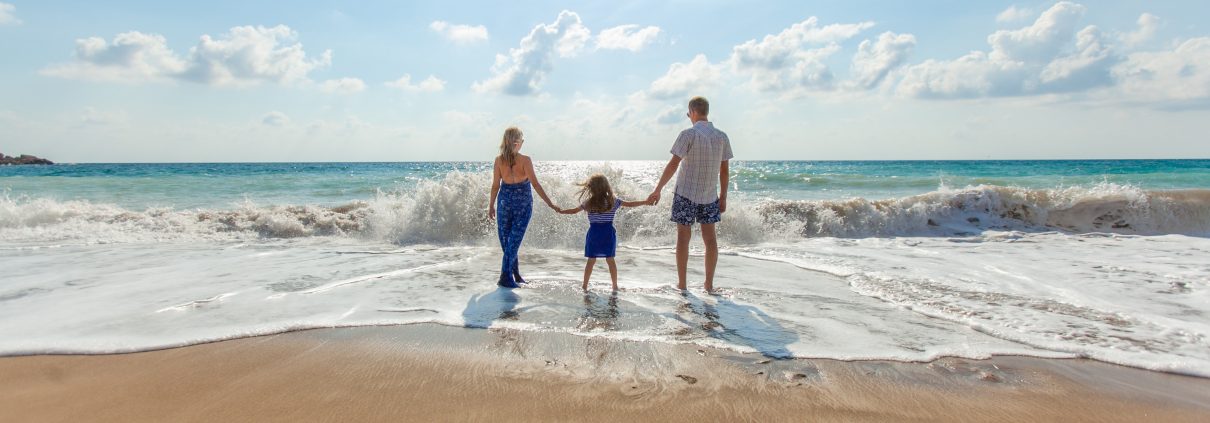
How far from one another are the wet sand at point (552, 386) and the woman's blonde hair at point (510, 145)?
7.03 feet

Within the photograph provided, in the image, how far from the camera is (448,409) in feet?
9.18

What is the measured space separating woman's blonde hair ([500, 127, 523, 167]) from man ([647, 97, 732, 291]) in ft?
4.39

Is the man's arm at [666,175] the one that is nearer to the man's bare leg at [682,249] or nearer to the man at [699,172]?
the man at [699,172]

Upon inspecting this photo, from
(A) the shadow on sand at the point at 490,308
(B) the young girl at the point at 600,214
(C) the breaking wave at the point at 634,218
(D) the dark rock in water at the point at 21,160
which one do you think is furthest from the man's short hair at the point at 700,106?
(D) the dark rock in water at the point at 21,160

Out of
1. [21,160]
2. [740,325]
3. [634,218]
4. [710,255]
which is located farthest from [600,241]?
[21,160]

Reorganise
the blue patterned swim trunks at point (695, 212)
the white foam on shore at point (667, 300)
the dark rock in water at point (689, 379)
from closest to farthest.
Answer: the dark rock in water at point (689, 379) → the white foam on shore at point (667, 300) → the blue patterned swim trunks at point (695, 212)

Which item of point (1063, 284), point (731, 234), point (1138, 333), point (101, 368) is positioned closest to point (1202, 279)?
point (1063, 284)

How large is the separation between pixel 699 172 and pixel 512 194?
70.7 inches

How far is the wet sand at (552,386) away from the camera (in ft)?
9.14

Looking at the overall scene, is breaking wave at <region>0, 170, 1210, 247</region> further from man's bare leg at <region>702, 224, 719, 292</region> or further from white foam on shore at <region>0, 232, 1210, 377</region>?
man's bare leg at <region>702, 224, 719, 292</region>

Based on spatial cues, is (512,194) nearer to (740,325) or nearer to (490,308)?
(490,308)

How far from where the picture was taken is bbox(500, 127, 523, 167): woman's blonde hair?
5508mm

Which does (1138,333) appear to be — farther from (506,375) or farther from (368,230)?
(368,230)

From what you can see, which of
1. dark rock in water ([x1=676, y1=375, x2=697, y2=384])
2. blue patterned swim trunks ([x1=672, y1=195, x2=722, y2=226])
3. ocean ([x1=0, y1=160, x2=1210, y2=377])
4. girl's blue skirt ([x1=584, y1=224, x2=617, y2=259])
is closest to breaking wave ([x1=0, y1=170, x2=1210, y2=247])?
ocean ([x1=0, y1=160, x2=1210, y2=377])
